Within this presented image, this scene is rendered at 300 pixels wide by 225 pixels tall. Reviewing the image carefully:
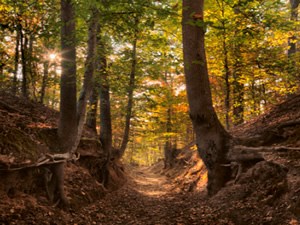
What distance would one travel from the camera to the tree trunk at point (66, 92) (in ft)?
23.0

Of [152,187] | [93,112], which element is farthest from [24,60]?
[152,187]

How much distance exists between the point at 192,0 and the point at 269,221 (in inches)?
260

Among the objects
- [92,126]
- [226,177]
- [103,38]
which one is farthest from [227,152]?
[92,126]

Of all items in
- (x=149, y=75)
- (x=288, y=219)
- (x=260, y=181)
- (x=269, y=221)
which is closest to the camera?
(x=288, y=219)

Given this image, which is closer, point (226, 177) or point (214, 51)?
point (226, 177)

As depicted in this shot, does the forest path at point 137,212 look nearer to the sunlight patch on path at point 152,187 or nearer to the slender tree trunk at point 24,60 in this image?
the sunlight patch on path at point 152,187

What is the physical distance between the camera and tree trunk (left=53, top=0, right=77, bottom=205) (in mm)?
6996

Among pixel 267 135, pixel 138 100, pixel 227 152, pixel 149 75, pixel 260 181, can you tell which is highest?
pixel 149 75

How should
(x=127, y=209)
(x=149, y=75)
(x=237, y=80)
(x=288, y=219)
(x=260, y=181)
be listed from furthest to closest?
1. (x=149, y=75)
2. (x=237, y=80)
3. (x=127, y=209)
4. (x=260, y=181)
5. (x=288, y=219)

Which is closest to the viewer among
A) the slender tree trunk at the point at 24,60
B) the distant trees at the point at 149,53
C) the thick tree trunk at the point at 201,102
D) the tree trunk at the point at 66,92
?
the tree trunk at the point at 66,92

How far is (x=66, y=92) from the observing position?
7176 mm

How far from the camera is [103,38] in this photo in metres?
9.16

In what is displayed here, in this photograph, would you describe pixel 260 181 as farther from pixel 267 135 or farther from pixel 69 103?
pixel 69 103

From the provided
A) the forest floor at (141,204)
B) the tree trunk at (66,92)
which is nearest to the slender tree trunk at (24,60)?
the forest floor at (141,204)
